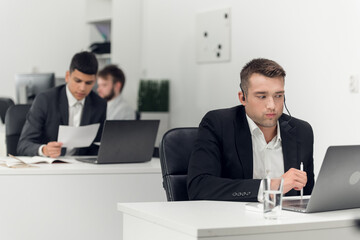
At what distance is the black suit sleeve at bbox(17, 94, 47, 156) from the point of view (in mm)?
3765

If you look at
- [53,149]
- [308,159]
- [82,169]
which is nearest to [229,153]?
[308,159]

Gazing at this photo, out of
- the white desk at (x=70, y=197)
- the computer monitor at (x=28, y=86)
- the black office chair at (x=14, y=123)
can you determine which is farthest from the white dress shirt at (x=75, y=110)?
the computer monitor at (x=28, y=86)

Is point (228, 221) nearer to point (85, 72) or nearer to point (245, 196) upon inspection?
point (245, 196)

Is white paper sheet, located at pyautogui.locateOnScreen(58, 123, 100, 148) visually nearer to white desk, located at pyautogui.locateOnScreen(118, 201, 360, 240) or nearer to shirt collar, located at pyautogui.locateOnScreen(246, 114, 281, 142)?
shirt collar, located at pyautogui.locateOnScreen(246, 114, 281, 142)

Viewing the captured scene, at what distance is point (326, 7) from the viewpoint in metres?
4.09

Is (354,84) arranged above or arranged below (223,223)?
above

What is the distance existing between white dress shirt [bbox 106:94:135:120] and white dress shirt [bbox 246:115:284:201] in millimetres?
2816

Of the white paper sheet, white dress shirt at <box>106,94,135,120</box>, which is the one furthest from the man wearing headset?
white dress shirt at <box>106,94,135,120</box>

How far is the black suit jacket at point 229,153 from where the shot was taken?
243 centimetres

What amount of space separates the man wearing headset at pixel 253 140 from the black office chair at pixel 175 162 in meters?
0.11

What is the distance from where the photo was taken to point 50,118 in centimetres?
388

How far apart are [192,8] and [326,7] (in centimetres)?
188

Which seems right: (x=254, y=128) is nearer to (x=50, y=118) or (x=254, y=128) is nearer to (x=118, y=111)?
(x=50, y=118)

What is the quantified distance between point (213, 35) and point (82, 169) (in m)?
2.48
